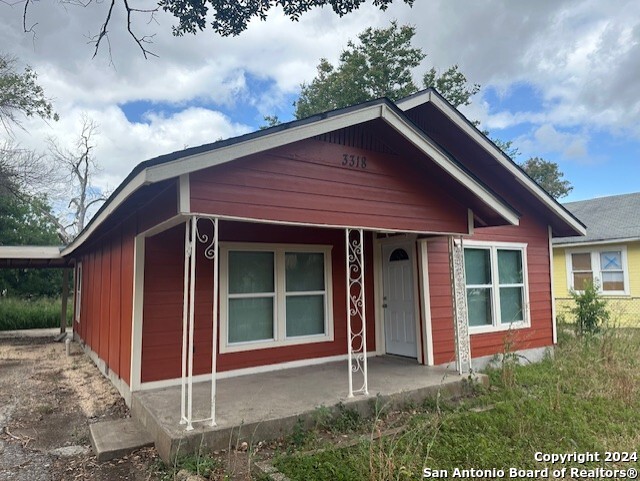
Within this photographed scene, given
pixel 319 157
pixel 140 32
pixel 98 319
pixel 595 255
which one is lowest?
pixel 98 319

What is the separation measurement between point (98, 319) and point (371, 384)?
573cm

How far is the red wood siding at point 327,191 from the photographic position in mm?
4117

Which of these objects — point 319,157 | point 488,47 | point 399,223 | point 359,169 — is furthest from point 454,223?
point 488,47

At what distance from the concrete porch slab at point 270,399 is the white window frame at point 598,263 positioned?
31.5 ft

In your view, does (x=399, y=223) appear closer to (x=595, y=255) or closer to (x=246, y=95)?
(x=595, y=255)

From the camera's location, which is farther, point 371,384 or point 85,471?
point 371,384

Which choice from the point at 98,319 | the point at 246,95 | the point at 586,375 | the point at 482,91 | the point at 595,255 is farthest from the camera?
the point at 482,91

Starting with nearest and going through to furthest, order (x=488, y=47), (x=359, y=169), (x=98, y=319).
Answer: (x=359, y=169) < (x=98, y=319) < (x=488, y=47)

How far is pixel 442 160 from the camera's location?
5.32 meters

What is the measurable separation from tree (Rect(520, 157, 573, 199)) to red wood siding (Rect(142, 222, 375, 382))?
30.9 meters

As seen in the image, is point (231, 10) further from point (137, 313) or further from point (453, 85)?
point (453, 85)

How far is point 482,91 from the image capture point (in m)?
23.3

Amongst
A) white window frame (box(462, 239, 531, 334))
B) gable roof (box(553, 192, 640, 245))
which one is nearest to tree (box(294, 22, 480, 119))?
gable roof (box(553, 192, 640, 245))

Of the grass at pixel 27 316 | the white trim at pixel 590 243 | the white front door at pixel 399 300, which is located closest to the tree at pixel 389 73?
the white trim at pixel 590 243
